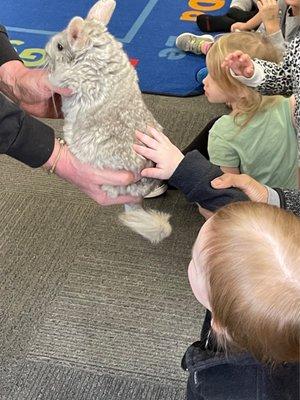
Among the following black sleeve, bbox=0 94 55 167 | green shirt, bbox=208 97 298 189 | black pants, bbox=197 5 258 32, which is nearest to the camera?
black sleeve, bbox=0 94 55 167

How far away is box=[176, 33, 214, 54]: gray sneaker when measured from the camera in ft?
8.16

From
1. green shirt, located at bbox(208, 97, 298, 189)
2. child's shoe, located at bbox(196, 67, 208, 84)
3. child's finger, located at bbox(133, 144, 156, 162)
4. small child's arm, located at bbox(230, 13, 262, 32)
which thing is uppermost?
child's finger, located at bbox(133, 144, 156, 162)

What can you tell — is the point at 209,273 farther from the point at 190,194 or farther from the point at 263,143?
the point at 263,143

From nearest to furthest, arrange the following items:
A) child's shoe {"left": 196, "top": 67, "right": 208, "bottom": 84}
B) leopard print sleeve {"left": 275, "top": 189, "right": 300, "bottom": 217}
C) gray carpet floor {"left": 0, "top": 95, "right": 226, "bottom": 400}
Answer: leopard print sleeve {"left": 275, "top": 189, "right": 300, "bottom": 217}, gray carpet floor {"left": 0, "top": 95, "right": 226, "bottom": 400}, child's shoe {"left": 196, "top": 67, "right": 208, "bottom": 84}

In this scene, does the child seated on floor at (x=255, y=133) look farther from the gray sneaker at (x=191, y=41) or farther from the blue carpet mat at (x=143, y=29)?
the gray sneaker at (x=191, y=41)

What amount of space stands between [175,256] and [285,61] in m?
0.65

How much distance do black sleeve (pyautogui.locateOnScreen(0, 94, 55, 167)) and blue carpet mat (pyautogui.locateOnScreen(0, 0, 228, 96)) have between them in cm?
127

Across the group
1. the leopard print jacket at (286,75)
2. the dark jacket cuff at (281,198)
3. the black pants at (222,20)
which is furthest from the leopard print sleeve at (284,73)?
the black pants at (222,20)

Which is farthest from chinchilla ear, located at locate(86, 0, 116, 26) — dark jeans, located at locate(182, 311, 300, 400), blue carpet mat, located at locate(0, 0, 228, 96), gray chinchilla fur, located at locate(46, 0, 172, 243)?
blue carpet mat, located at locate(0, 0, 228, 96)

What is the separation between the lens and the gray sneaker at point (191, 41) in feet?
8.16

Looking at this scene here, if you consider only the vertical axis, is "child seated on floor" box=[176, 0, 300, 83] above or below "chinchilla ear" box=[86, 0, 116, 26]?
below

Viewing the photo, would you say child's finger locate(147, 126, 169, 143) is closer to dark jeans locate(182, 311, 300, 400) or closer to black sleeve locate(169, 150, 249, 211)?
black sleeve locate(169, 150, 249, 211)

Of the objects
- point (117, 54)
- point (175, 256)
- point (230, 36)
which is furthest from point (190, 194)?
point (230, 36)

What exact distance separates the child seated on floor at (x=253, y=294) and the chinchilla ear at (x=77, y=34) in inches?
19.1
